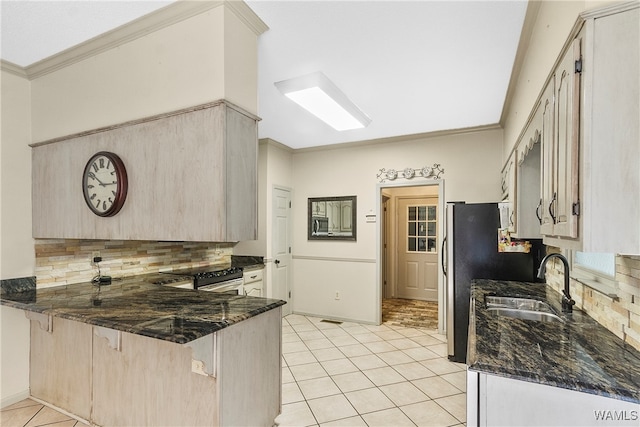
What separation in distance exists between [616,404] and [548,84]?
51.7 inches

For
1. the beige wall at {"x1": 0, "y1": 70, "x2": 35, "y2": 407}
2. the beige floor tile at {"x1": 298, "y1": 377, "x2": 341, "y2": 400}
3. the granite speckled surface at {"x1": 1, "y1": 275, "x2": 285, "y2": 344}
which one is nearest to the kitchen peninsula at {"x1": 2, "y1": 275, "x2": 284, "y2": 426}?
the granite speckled surface at {"x1": 1, "y1": 275, "x2": 285, "y2": 344}

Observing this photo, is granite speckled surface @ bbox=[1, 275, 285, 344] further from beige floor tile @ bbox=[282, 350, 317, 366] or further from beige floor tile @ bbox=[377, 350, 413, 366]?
beige floor tile @ bbox=[377, 350, 413, 366]

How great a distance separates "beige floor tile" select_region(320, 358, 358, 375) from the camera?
Result: 316cm

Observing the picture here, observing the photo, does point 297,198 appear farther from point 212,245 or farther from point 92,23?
point 92,23

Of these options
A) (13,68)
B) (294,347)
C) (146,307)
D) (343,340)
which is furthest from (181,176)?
(343,340)

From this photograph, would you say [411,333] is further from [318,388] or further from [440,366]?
[318,388]

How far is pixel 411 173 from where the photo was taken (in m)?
4.49

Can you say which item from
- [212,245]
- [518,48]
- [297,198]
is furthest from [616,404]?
[297,198]

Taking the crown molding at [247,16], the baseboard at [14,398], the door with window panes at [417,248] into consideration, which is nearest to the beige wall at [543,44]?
the crown molding at [247,16]

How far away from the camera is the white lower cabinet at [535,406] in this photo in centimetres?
101

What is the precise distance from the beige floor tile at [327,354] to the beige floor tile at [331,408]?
0.78 meters

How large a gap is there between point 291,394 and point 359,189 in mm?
2969

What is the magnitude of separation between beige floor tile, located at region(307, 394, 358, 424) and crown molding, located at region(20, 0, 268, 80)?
2719 millimetres

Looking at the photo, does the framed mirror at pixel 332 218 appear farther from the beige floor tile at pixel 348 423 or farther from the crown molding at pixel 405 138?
the beige floor tile at pixel 348 423
